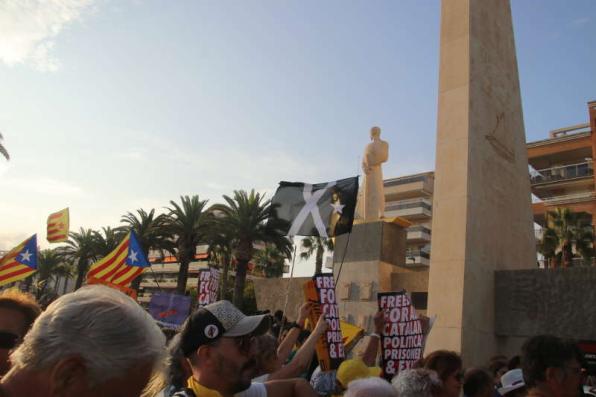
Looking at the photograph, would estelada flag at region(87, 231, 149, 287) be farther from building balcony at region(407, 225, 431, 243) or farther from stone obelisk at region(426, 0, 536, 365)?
building balcony at region(407, 225, 431, 243)

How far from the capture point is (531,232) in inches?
587

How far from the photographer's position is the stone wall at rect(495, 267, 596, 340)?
11016 millimetres

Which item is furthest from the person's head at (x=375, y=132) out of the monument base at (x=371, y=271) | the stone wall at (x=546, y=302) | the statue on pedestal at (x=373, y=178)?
the stone wall at (x=546, y=302)

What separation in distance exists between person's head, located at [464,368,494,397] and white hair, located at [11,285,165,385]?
304 cm

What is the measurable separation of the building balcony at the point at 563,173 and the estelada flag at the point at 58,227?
120 ft

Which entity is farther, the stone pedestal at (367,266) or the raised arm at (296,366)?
the stone pedestal at (367,266)

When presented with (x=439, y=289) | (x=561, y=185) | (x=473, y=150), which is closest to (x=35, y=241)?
(x=439, y=289)

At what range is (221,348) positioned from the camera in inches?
89.4

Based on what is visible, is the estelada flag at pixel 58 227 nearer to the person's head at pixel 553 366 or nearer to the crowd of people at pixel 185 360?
the crowd of people at pixel 185 360

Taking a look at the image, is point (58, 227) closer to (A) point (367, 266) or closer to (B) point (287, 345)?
(A) point (367, 266)

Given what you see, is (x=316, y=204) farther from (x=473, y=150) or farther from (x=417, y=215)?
(x=417, y=215)

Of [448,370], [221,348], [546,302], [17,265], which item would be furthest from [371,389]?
[17,265]

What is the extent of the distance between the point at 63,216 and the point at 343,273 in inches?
487

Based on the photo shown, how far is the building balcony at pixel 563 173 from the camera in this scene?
1615 inches
